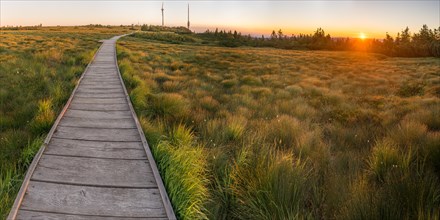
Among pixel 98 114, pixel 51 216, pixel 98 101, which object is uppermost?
pixel 98 101

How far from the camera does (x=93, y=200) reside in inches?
129

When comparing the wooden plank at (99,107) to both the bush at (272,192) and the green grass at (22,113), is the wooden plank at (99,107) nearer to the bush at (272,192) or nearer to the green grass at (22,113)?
the green grass at (22,113)

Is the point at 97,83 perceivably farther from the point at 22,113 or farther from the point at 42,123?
the point at 42,123

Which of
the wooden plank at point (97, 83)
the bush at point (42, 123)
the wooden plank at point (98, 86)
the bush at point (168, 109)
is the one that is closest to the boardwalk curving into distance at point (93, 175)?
the bush at point (42, 123)

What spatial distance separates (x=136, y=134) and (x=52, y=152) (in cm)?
138

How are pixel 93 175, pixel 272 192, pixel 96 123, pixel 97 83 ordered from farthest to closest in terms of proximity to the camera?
pixel 97 83, pixel 96 123, pixel 93 175, pixel 272 192

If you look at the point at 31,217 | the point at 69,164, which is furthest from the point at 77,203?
the point at 69,164

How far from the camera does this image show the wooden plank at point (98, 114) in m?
6.18

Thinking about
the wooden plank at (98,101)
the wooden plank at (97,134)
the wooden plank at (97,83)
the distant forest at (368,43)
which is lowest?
the wooden plank at (97,134)

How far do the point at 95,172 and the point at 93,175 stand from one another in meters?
0.08

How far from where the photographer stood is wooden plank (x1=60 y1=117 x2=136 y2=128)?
5.61m

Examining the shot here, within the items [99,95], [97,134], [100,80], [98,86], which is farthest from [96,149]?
[100,80]

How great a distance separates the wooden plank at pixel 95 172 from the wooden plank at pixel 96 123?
143cm

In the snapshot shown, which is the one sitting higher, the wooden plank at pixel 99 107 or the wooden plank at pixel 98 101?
the wooden plank at pixel 98 101
